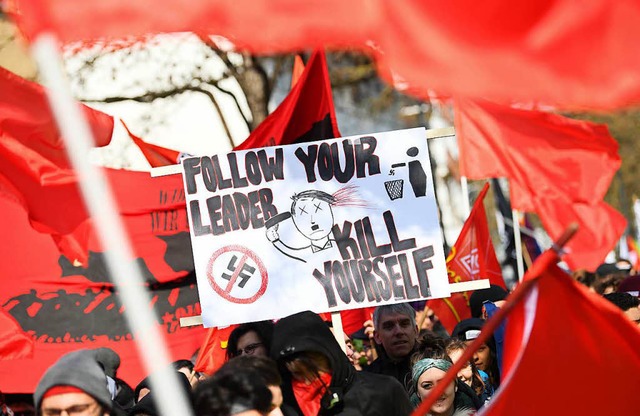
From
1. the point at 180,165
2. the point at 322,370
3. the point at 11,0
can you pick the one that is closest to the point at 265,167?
the point at 180,165

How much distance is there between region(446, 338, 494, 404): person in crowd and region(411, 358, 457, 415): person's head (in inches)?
22.0

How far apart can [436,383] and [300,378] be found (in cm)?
116

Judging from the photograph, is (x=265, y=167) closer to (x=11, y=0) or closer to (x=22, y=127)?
(x=22, y=127)

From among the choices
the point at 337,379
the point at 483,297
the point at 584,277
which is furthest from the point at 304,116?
the point at 337,379

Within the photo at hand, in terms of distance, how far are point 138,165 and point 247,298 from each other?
907 centimetres

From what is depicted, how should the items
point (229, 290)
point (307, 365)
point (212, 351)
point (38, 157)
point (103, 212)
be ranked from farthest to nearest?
point (212, 351), point (38, 157), point (229, 290), point (307, 365), point (103, 212)

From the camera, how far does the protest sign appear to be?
6715mm

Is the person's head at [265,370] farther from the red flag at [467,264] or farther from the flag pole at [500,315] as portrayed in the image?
the red flag at [467,264]

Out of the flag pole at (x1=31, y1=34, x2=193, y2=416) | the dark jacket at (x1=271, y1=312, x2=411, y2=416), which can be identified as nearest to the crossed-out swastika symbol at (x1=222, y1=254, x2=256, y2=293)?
the dark jacket at (x1=271, y1=312, x2=411, y2=416)

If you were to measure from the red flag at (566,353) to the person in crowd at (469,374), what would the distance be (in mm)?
2043

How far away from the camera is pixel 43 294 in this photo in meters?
7.64

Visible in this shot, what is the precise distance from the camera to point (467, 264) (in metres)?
9.38

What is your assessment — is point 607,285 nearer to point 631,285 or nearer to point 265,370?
point 631,285

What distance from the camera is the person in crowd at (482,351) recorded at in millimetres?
6680
